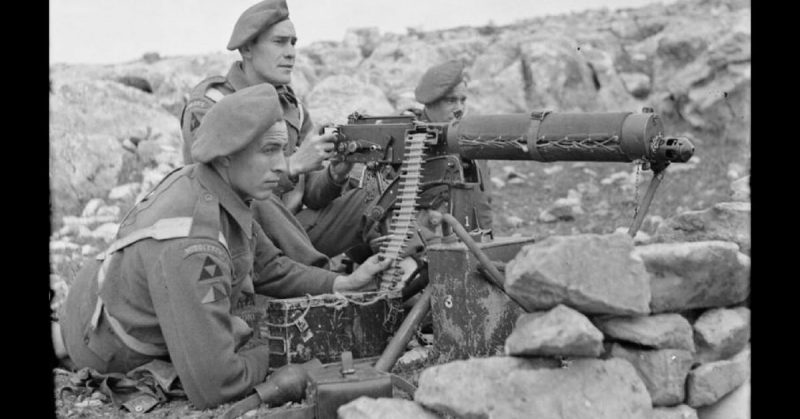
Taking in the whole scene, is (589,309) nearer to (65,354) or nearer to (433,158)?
(433,158)

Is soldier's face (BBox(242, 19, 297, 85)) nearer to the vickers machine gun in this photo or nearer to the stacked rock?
the vickers machine gun

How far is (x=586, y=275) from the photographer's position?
3.80 m

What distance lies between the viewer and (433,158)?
214 inches

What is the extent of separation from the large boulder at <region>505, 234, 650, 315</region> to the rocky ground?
4.98m

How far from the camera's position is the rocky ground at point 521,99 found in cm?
1240

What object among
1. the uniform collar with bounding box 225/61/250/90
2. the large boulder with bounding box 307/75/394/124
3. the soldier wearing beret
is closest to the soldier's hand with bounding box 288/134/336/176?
the soldier wearing beret

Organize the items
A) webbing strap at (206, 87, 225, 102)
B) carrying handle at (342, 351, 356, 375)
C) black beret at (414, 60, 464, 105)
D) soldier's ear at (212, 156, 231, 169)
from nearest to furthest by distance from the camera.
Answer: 1. carrying handle at (342, 351, 356, 375)
2. soldier's ear at (212, 156, 231, 169)
3. webbing strap at (206, 87, 225, 102)
4. black beret at (414, 60, 464, 105)

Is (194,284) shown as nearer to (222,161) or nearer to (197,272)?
(197,272)

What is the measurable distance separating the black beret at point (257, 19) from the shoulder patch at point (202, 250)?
2703 mm

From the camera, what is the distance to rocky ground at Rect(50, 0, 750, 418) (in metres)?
12.4

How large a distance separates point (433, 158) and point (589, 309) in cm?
180

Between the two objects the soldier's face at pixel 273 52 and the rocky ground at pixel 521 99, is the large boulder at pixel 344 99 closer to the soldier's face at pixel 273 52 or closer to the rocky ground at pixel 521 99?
the rocky ground at pixel 521 99

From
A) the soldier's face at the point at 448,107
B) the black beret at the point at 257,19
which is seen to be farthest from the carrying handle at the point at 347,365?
the soldier's face at the point at 448,107

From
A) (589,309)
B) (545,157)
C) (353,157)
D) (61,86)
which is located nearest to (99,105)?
(61,86)
